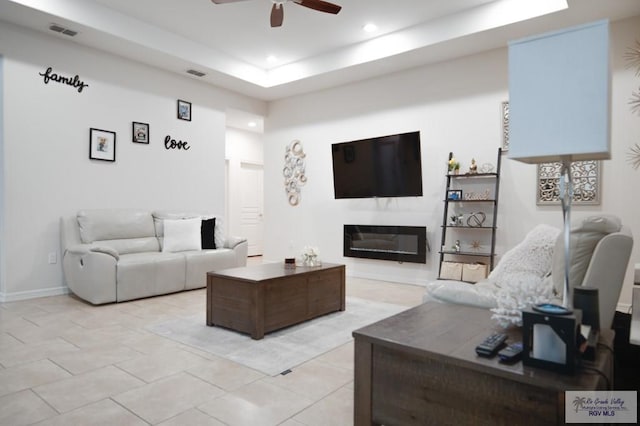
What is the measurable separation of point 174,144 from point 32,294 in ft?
8.66

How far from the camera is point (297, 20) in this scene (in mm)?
4730

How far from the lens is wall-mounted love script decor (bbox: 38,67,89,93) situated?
4566mm

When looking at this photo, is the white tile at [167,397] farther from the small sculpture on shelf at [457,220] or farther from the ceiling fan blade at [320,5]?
the small sculpture on shelf at [457,220]

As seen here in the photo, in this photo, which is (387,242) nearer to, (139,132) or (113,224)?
(113,224)

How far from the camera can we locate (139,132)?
5.46 meters

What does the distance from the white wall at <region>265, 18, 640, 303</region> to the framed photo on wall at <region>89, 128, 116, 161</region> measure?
2.80 meters

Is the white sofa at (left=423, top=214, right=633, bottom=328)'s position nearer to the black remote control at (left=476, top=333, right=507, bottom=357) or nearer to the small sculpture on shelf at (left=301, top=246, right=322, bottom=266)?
the black remote control at (left=476, top=333, right=507, bottom=357)

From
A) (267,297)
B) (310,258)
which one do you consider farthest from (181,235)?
(267,297)

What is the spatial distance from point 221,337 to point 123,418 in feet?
4.10

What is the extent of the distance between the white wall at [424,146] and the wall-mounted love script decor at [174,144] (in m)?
1.72

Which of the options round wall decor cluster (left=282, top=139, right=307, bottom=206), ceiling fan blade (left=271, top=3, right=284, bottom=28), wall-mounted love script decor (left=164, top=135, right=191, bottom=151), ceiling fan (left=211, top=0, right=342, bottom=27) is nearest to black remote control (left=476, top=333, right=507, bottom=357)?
ceiling fan (left=211, top=0, right=342, bottom=27)

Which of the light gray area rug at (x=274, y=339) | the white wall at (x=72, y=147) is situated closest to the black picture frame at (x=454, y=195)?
the light gray area rug at (x=274, y=339)

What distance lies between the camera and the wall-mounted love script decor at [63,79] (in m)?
4.57

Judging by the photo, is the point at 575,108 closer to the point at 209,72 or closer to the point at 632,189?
the point at 632,189
